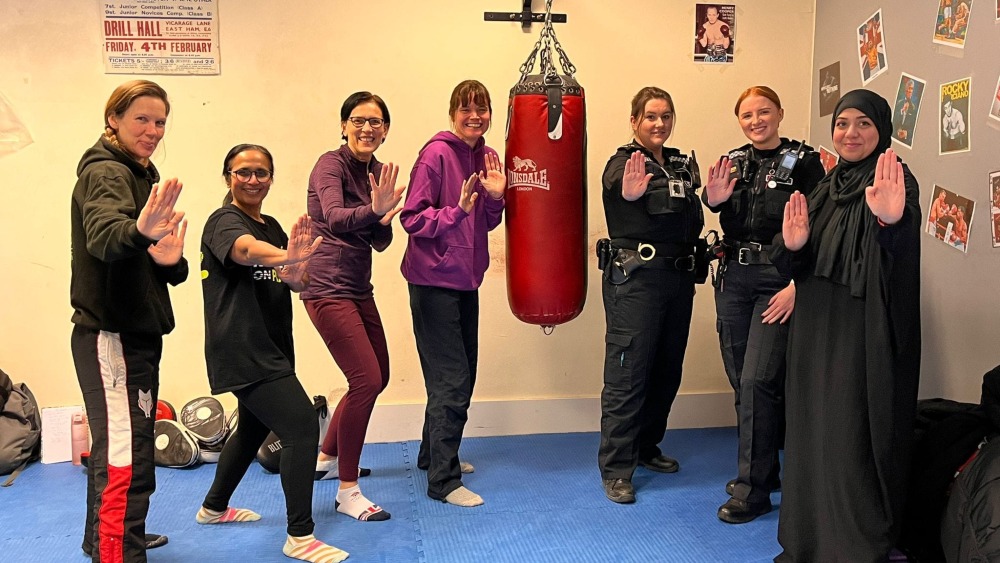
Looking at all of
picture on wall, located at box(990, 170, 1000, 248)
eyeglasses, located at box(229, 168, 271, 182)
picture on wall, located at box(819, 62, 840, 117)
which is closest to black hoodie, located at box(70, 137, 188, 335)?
eyeglasses, located at box(229, 168, 271, 182)

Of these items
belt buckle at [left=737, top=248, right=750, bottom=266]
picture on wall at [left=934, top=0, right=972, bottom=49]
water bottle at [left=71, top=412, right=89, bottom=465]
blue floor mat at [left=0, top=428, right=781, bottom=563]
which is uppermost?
picture on wall at [left=934, top=0, right=972, bottom=49]

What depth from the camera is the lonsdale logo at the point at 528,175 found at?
11.5 feet

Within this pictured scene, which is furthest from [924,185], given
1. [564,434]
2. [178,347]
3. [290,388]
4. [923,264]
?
[178,347]

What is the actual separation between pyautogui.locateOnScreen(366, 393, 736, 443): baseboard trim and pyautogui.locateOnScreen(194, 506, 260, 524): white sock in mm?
1193

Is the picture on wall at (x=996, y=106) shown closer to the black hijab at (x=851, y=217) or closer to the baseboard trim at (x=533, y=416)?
the black hijab at (x=851, y=217)

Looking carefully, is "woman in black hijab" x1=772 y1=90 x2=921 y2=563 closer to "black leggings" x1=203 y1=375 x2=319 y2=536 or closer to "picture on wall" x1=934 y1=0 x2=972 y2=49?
"picture on wall" x1=934 y1=0 x2=972 y2=49

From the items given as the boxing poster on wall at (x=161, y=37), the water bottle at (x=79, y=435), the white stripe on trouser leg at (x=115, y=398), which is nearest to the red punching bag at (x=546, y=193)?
the white stripe on trouser leg at (x=115, y=398)

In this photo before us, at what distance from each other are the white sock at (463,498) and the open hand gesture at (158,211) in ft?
5.87

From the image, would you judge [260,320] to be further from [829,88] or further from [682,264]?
[829,88]

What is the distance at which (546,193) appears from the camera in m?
3.52

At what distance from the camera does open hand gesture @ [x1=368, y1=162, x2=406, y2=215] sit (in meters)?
3.15

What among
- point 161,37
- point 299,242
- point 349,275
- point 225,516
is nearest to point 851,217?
point 299,242

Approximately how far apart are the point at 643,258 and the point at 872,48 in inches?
66.8

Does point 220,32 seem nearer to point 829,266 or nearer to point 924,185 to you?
point 829,266
